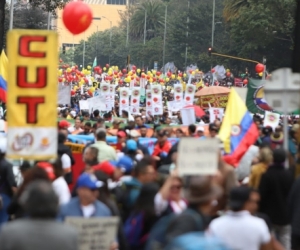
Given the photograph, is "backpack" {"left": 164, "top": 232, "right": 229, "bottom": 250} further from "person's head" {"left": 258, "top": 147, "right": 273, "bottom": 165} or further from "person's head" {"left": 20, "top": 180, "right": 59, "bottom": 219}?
"person's head" {"left": 258, "top": 147, "right": 273, "bottom": 165}

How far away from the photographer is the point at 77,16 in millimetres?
16953

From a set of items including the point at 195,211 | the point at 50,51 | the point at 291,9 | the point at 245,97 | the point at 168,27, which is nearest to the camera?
the point at 195,211

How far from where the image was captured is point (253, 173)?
12016mm

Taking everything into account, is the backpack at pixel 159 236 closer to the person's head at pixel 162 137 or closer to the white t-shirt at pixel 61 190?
the white t-shirt at pixel 61 190

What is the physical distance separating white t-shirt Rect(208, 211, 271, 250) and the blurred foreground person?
1880 mm

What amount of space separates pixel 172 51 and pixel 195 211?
108 meters

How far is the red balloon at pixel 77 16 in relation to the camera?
17.0m

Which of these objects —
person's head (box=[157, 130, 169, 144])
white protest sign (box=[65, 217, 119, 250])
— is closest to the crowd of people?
white protest sign (box=[65, 217, 119, 250])

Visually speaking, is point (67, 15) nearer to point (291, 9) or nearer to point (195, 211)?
point (195, 211)

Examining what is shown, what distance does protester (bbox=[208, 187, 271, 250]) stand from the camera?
7863mm

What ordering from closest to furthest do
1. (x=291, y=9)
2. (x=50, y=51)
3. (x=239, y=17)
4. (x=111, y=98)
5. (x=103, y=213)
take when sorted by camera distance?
(x=103, y=213) < (x=50, y=51) < (x=111, y=98) < (x=291, y=9) < (x=239, y=17)

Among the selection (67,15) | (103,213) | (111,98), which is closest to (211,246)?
(103,213)

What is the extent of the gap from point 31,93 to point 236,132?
4601mm

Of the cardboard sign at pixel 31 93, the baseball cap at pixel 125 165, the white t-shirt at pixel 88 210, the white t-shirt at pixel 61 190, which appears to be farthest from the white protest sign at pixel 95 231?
the baseball cap at pixel 125 165
